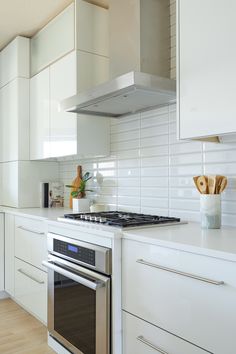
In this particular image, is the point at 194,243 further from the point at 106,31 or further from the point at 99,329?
the point at 106,31

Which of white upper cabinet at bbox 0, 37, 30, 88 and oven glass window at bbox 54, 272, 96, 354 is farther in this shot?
white upper cabinet at bbox 0, 37, 30, 88

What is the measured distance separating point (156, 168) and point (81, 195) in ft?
2.77

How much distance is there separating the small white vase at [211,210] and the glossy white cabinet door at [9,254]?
6.09 feet

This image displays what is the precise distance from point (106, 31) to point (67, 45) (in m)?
0.32

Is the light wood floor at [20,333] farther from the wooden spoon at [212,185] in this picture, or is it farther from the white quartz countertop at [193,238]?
the wooden spoon at [212,185]

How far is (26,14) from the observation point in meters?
2.80

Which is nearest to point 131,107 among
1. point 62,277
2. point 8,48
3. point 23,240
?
point 62,277

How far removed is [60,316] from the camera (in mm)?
2125

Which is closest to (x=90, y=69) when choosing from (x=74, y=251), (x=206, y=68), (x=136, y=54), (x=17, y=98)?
(x=136, y=54)

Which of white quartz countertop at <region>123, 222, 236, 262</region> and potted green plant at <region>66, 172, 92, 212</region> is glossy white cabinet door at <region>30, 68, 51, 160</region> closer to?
potted green plant at <region>66, 172, 92, 212</region>

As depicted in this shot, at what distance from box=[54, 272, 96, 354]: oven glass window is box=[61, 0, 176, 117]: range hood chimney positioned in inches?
43.5

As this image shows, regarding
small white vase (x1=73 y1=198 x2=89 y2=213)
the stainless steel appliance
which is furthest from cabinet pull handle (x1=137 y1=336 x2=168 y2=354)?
small white vase (x1=73 y1=198 x2=89 y2=213)

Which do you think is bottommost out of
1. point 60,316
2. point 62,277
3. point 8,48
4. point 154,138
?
point 60,316

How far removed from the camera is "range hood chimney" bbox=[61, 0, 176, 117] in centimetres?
203
